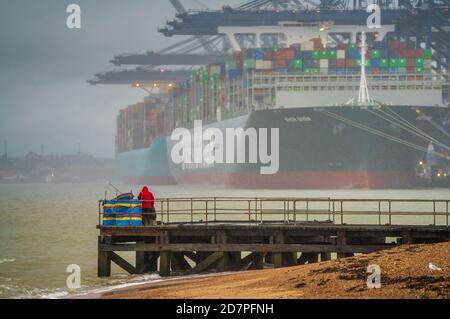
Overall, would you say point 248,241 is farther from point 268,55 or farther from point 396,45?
point 396,45

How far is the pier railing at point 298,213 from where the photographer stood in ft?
102

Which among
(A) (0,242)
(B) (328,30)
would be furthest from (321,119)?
(A) (0,242)

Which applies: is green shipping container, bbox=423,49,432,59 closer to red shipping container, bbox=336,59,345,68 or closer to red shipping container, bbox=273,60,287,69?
red shipping container, bbox=336,59,345,68

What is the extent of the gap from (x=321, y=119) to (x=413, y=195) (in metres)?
12.9

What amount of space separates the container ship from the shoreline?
72894 millimetres

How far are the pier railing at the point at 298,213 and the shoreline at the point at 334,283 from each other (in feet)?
15.0

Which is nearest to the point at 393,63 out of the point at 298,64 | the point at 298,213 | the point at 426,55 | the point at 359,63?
the point at 426,55

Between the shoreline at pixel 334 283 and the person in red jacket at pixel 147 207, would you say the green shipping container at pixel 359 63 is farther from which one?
the shoreline at pixel 334 283

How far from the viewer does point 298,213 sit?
38.7m

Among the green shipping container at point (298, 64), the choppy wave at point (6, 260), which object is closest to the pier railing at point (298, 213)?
the choppy wave at point (6, 260)

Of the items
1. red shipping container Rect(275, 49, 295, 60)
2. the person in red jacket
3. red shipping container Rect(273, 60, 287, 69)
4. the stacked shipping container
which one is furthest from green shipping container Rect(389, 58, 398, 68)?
the person in red jacket

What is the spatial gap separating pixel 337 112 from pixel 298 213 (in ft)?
200

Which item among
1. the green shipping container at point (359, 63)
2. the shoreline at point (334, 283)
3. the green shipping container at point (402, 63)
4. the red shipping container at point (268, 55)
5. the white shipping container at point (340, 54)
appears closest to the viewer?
the shoreline at point (334, 283)

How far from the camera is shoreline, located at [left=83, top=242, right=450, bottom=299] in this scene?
19266 millimetres
